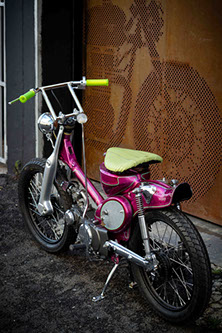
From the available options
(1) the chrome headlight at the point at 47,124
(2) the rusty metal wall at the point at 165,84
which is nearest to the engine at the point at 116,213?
(1) the chrome headlight at the point at 47,124

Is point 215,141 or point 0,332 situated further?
point 215,141

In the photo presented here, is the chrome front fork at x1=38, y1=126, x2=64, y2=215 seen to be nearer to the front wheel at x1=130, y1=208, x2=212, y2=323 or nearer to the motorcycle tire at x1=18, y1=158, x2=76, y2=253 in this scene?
the motorcycle tire at x1=18, y1=158, x2=76, y2=253

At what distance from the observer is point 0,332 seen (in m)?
3.54

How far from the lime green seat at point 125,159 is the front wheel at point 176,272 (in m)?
0.36

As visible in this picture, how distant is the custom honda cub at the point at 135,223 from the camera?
3.47 m

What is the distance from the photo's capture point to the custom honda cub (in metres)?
3.47

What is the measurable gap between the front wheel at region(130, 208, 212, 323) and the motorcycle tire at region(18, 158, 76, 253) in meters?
0.80

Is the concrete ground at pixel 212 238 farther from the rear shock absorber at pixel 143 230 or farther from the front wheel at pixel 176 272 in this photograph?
the rear shock absorber at pixel 143 230

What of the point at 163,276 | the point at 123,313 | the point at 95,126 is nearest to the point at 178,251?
the point at 163,276

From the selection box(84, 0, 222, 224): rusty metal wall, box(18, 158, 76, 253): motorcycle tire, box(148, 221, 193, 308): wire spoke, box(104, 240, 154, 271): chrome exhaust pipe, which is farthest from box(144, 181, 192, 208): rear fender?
box(84, 0, 222, 224): rusty metal wall

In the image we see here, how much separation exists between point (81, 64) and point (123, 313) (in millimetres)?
3212

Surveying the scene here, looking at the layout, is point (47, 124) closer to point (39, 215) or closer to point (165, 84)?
point (39, 215)

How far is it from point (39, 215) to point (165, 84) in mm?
→ 1695

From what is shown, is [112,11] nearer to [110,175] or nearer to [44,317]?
[110,175]
